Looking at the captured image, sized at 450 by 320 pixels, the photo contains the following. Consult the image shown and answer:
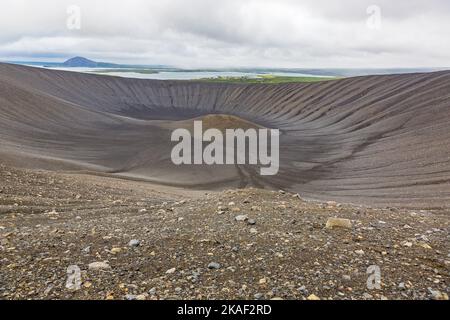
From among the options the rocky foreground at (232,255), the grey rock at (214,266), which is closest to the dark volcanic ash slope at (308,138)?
the rocky foreground at (232,255)

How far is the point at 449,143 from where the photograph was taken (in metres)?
27.4

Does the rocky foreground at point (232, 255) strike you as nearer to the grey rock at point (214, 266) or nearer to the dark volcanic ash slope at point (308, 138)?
the grey rock at point (214, 266)

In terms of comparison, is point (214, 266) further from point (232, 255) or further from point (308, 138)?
point (308, 138)

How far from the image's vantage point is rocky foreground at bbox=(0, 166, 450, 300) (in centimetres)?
436

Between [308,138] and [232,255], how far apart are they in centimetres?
4009

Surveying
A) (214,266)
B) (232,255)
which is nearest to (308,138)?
(232,255)

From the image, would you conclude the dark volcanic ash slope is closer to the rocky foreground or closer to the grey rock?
the rocky foreground

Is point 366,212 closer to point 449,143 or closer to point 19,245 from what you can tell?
point 19,245

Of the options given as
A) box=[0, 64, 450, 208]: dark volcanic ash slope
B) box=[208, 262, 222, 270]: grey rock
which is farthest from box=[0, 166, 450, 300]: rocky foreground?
box=[0, 64, 450, 208]: dark volcanic ash slope

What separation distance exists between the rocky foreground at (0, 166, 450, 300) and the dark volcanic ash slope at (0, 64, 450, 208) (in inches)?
485

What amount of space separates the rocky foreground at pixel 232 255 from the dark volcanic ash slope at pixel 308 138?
1232 centimetres

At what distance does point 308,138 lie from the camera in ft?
144

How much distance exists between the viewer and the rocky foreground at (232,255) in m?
4.36
